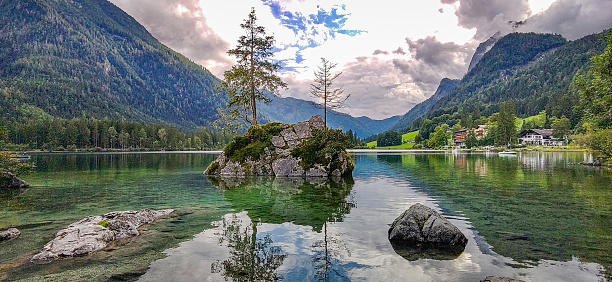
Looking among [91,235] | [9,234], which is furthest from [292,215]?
[9,234]

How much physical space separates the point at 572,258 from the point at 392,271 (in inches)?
227

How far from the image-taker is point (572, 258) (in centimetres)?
942

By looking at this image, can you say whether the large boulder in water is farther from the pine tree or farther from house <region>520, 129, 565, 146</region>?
house <region>520, 129, 565, 146</region>

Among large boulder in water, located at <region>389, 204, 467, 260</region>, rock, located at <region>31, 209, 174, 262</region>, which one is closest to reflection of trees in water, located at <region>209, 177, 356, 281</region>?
large boulder in water, located at <region>389, 204, 467, 260</region>

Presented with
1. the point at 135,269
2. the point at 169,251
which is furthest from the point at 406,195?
the point at 135,269

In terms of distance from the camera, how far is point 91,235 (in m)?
11.0

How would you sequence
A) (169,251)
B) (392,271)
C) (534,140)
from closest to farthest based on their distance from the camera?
(392,271) < (169,251) < (534,140)

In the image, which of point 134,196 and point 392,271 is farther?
point 134,196

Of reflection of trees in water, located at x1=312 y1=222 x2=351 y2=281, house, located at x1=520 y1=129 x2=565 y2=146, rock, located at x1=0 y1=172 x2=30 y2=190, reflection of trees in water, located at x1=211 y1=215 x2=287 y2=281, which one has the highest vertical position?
house, located at x1=520 y1=129 x2=565 y2=146

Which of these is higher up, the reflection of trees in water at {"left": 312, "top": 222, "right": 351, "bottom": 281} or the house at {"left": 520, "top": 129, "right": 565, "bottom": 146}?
the house at {"left": 520, "top": 129, "right": 565, "bottom": 146}

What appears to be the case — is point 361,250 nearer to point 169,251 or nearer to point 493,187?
point 169,251

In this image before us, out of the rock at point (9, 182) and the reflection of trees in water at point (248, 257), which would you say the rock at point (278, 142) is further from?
the reflection of trees in water at point (248, 257)

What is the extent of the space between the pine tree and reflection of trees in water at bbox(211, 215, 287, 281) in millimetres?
30947

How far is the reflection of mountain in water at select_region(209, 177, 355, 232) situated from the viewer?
50.1 feet
